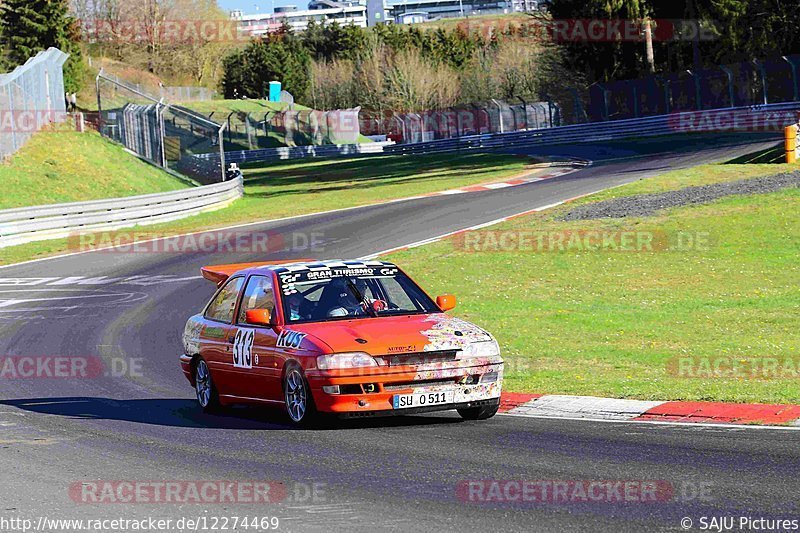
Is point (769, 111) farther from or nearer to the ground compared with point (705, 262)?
farther from the ground

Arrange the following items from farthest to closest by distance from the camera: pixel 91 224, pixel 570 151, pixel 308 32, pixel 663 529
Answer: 1. pixel 308 32
2. pixel 570 151
3. pixel 91 224
4. pixel 663 529

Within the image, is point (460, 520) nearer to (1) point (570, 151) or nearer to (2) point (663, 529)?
(2) point (663, 529)

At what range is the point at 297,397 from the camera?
10000mm

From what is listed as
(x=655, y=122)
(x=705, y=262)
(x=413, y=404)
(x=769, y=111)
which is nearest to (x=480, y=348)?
(x=413, y=404)

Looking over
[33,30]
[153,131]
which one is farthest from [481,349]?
[33,30]

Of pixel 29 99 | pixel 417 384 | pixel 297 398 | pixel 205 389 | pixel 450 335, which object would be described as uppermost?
pixel 29 99

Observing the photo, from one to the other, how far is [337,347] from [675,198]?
21886 millimetres

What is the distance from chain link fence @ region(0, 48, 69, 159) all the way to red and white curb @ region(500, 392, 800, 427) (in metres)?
27.9

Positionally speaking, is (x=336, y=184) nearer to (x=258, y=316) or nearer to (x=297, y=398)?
(x=258, y=316)

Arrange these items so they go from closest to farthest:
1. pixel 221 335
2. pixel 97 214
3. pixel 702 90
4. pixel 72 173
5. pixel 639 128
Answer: pixel 221 335 < pixel 97 214 < pixel 72 173 < pixel 639 128 < pixel 702 90

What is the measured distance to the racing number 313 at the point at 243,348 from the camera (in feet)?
35.2

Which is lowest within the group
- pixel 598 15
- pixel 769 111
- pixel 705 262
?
pixel 705 262

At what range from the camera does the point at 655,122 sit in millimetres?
55188

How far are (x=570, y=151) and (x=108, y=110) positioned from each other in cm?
1959
